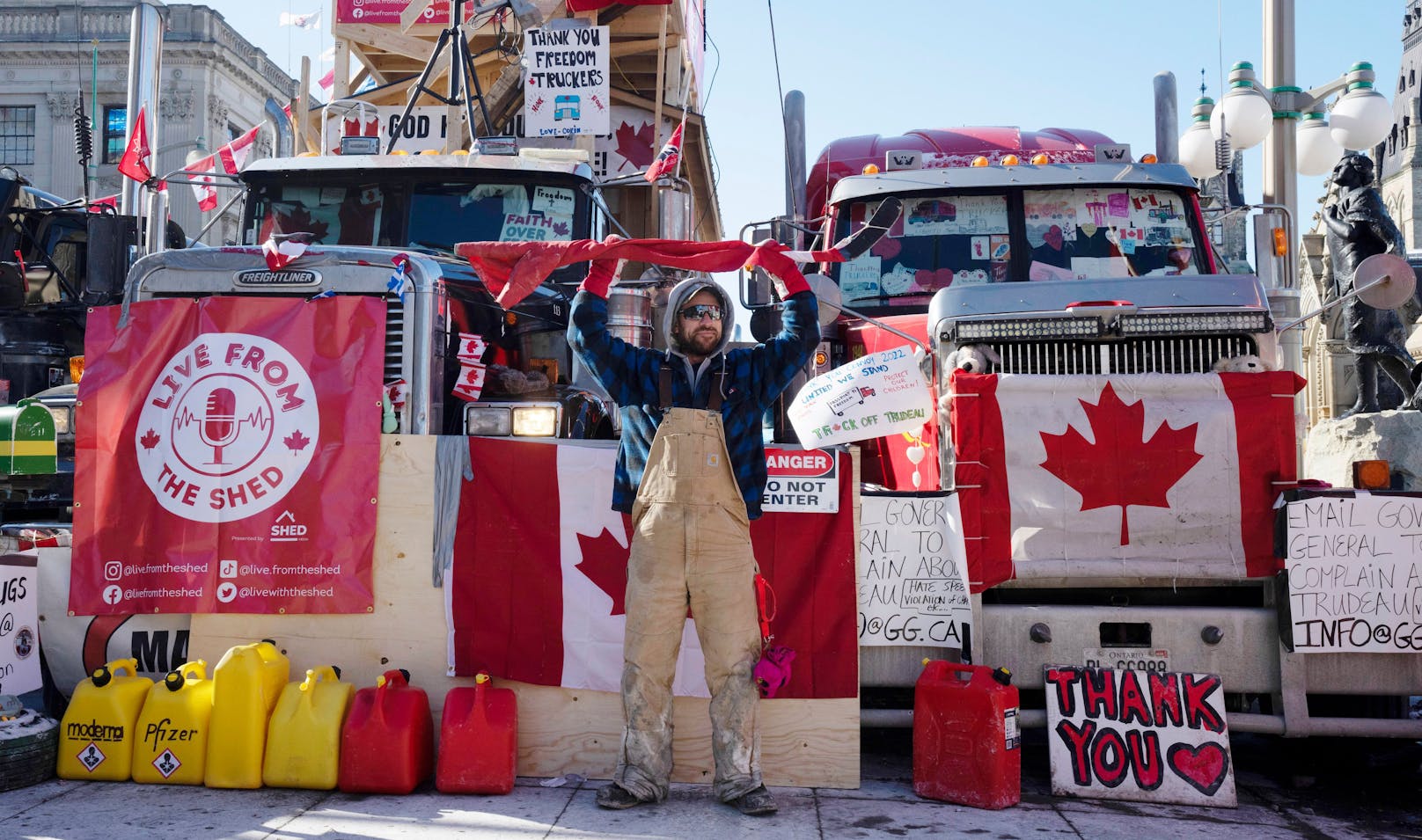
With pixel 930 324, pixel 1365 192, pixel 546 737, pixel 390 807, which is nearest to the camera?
pixel 390 807

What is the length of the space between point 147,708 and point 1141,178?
6.09 meters

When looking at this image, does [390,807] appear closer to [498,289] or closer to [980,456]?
[498,289]

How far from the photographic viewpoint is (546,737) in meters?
5.46

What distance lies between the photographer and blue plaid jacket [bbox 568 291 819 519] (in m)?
5.23

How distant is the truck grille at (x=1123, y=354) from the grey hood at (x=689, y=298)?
1.43 metres

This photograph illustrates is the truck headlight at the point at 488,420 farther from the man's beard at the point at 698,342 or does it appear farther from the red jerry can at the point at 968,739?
the red jerry can at the point at 968,739

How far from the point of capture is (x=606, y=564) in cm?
558

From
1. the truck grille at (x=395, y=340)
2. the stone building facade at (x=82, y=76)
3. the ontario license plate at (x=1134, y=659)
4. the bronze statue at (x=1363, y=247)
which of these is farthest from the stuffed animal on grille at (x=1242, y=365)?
the stone building facade at (x=82, y=76)

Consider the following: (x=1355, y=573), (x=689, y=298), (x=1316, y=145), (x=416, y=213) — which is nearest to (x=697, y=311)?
(x=689, y=298)

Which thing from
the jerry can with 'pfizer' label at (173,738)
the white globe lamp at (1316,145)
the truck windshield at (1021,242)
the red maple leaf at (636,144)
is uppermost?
the red maple leaf at (636,144)

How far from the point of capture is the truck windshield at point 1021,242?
745 cm

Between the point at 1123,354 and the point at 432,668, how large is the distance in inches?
139

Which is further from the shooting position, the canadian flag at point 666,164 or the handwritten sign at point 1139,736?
the canadian flag at point 666,164

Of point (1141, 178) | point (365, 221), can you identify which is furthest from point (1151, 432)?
point (365, 221)
